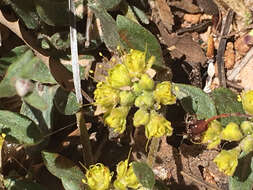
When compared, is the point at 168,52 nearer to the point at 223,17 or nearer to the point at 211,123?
the point at 223,17

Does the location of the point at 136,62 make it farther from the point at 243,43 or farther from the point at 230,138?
the point at 243,43

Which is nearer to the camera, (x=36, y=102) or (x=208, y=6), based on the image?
(x=36, y=102)

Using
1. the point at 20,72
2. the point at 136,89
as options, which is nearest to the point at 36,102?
the point at 20,72

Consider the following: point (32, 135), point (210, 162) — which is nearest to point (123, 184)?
point (32, 135)

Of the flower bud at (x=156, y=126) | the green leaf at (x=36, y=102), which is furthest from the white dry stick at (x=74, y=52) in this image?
the green leaf at (x=36, y=102)

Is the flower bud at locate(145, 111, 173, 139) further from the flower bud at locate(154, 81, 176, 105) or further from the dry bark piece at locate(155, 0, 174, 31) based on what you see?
the dry bark piece at locate(155, 0, 174, 31)

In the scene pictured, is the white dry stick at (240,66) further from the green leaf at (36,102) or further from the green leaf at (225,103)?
the green leaf at (36,102)
